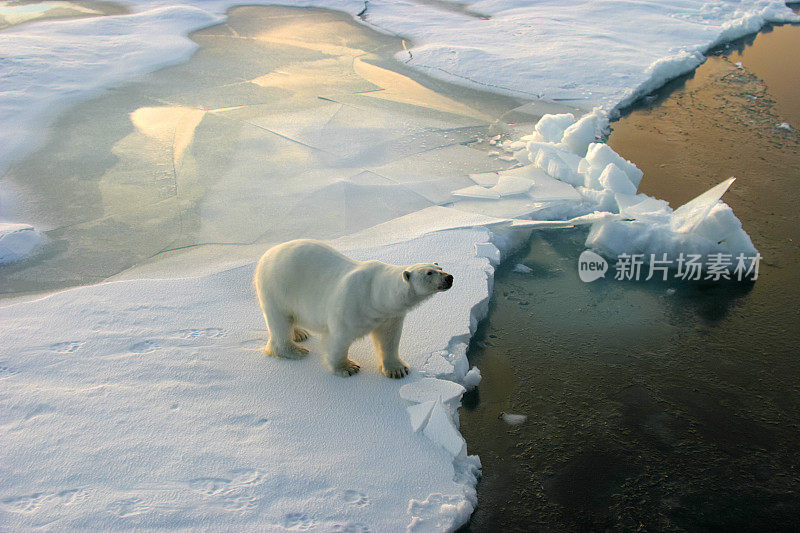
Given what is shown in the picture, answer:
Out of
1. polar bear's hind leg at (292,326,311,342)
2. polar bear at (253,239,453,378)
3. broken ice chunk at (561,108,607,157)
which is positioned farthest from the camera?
broken ice chunk at (561,108,607,157)

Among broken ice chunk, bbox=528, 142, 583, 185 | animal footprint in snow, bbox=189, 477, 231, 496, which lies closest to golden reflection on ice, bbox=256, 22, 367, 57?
broken ice chunk, bbox=528, 142, 583, 185

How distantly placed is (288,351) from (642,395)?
181 cm

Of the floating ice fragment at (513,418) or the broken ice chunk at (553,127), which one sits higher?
the broken ice chunk at (553,127)

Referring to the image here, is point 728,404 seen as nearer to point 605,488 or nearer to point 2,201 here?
point 605,488

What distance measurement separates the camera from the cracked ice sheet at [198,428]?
2.24 meters

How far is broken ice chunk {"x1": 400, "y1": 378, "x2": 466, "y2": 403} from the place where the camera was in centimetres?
283

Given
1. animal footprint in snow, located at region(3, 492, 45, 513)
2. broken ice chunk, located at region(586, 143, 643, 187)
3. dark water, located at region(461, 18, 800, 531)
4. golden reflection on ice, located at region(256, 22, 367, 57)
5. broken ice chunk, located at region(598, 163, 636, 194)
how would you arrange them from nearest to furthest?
animal footprint in snow, located at region(3, 492, 45, 513) < dark water, located at region(461, 18, 800, 531) < broken ice chunk, located at region(598, 163, 636, 194) < broken ice chunk, located at region(586, 143, 643, 187) < golden reflection on ice, located at region(256, 22, 367, 57)

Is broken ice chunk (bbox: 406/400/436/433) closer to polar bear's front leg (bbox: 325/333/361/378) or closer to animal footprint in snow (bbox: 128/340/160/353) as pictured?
polar bear's front leg (bbox: 325/333/361/378)

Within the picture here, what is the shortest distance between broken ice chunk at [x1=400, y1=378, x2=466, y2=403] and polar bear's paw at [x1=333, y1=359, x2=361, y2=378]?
0.84 feet

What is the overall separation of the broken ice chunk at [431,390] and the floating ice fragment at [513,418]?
0.78 feet

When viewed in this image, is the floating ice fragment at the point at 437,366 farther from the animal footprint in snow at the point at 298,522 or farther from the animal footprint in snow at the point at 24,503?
the animal footprint in snow at the point at 24,503

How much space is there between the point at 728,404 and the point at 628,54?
622cm

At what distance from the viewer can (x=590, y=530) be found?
7.89 ft

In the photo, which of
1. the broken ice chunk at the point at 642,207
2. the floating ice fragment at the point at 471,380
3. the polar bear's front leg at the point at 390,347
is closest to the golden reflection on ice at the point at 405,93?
the broken ice chunk at the point at 642,207
